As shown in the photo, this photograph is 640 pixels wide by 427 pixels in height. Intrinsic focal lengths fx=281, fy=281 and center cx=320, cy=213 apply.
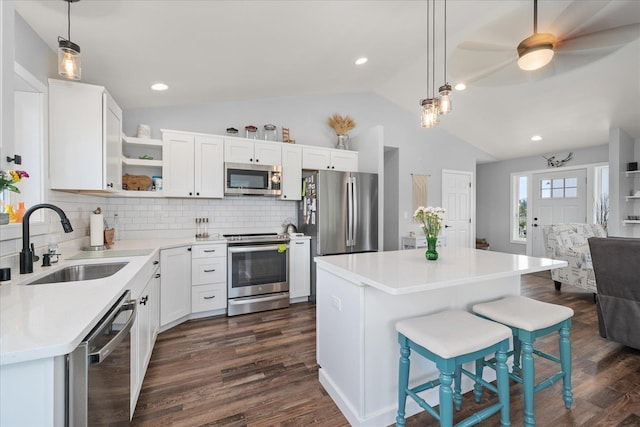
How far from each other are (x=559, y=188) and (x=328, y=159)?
4.85m

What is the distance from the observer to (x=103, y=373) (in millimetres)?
1007

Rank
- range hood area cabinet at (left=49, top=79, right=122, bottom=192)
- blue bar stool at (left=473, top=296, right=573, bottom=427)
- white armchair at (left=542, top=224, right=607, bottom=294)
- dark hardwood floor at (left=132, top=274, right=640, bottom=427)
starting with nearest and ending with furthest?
blue bar stool at (left=473, top=296, right=573, bottom=427) < dark hardwood floor at (left=132, top=274, right=640, bottom=427) < range hood area cabinet at (left=49, top=79, right=122, bottom=192) < white armchair at (left=542, top=224, right=607, bottom=294)

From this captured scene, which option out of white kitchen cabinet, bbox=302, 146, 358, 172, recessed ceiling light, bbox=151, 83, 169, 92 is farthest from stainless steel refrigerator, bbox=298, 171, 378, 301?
recessed ceiling light, bbox=151, 83, 169, 92

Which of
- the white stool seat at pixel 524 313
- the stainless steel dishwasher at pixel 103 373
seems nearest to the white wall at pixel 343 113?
the stainless steel dishwasher at pixel 103 373

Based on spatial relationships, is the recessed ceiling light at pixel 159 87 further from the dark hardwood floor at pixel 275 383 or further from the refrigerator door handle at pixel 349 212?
the dark hardwood floor at pixel 275 383

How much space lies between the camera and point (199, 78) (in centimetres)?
289

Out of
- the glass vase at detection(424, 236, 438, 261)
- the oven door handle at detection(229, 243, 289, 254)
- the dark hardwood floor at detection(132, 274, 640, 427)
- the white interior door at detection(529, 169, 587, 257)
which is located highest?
the white interior door at detection(529, 169, 587, 257)

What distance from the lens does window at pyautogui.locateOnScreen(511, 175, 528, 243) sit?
6.14 meters

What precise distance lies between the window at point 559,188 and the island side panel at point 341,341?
19.5 feet

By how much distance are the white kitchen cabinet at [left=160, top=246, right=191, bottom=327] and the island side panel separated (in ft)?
5.58

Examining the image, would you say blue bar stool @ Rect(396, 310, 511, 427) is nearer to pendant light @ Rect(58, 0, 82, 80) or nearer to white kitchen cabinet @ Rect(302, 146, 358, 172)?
pendant light @ Rect(58, 0, 82, 80)

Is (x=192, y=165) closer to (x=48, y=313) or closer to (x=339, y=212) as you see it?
(x=339, y=212)

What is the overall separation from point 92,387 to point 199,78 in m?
2.82

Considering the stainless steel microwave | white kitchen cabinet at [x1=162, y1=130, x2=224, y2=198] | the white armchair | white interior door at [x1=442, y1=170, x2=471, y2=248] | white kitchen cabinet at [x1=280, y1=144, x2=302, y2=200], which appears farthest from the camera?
white interior door at [x1=442, y1=170, x2=471, y2=248]
